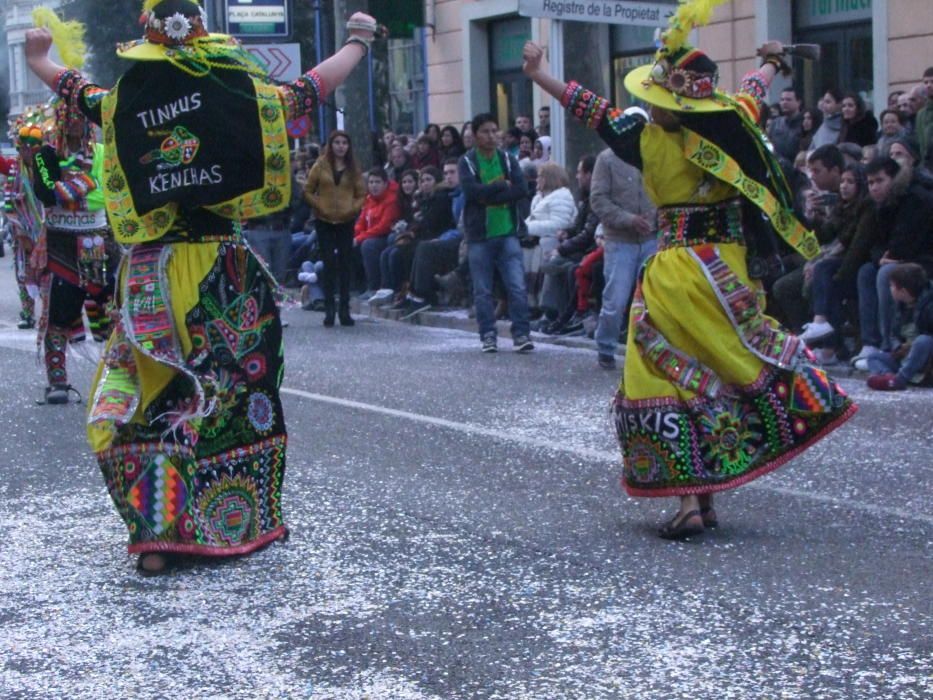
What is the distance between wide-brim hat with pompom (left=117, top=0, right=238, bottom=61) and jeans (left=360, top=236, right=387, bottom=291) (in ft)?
35.9

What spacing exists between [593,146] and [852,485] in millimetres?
8571

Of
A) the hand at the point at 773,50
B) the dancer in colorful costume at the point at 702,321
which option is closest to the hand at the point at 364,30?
the dancer in colorful costume at the point at 702,321

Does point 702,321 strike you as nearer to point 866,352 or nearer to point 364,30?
point 364,30

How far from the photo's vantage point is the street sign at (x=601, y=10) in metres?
13.1

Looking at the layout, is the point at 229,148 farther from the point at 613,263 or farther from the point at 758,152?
the point at 613,263

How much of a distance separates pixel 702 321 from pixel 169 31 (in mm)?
2084

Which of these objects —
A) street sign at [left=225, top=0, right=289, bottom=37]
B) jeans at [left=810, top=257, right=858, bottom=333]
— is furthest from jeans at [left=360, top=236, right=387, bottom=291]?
jeans at [left=810, top=257, right=858, bottom=333]

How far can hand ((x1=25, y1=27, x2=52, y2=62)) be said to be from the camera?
5.90m

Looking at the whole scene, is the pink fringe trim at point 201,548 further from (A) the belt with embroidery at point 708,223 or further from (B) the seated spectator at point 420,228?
(B) the seated spectator at point 420,228

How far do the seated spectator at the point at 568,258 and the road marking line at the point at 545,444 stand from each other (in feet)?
11.5

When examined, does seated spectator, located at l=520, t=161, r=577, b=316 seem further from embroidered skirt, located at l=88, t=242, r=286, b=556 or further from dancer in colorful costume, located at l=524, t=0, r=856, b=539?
embroidered skirt, located at l=88, t=242, r=286, b=556

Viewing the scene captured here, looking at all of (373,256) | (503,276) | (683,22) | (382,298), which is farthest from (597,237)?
(683,22)

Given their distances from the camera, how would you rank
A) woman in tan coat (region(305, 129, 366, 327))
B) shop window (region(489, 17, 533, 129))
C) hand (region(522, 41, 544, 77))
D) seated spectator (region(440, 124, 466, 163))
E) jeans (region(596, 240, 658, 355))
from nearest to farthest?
hand (region(522, 41, 544, 77)) < jeans (region(596, 240, 658, 355)) < woman in tan coat (region(305, 129, 366, 327)) < seated spectator (region(440, 124, 466, 163)) < shop window (region(489, 17, 533, 129))

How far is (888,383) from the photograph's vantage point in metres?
9.99
